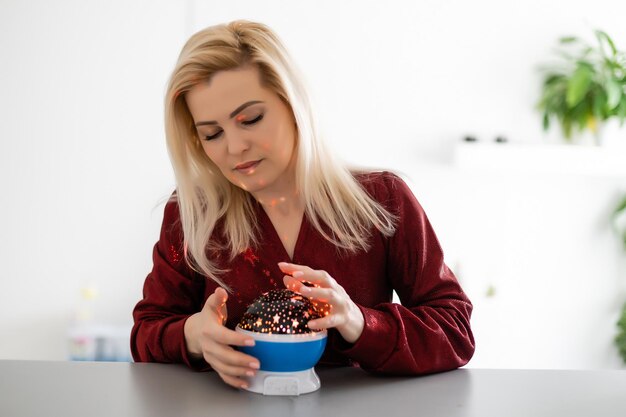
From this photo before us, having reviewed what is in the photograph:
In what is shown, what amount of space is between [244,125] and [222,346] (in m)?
0.42

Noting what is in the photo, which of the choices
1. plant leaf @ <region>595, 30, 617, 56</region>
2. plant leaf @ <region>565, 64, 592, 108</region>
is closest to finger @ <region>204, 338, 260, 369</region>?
plant leaf @ <region>565, 64, 592, 108</region>

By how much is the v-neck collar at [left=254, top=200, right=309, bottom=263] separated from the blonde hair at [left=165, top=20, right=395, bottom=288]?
0.05 feet

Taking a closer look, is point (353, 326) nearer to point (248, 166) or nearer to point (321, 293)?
point (321, 293)

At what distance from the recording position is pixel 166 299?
4.50 ft

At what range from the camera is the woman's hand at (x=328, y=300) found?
101 cm

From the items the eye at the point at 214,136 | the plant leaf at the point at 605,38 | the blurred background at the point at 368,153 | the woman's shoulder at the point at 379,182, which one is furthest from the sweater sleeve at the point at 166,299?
the plant leaf at the point at 605,38

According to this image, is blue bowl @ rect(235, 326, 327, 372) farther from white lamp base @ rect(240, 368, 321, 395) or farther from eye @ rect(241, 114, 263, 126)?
eye @ rect(241, 114, 263, 126)

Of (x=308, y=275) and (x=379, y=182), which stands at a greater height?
(x=379, y=182)

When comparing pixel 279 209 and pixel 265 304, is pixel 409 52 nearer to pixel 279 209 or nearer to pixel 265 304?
pixel 279 209

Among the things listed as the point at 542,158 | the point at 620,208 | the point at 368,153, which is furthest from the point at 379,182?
the point at 620,208

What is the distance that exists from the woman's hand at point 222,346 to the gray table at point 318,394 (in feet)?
0.09

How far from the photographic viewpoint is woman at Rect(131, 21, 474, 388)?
3.99 feet

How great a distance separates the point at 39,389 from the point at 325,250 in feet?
1.90

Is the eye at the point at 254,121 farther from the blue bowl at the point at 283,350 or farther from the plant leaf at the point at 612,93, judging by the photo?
the plant leaf at the point at 612,93
